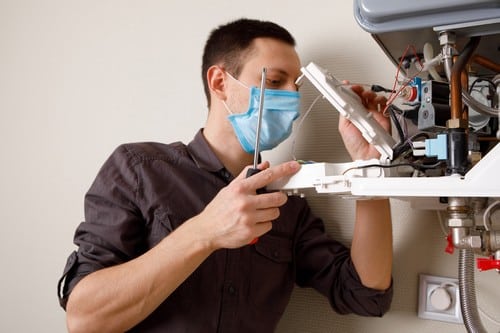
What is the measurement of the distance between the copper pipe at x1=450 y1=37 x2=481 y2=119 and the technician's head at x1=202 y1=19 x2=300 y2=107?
16.5 inches

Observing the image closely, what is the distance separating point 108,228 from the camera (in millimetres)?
970

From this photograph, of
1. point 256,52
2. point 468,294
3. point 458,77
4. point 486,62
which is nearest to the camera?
point 458,77

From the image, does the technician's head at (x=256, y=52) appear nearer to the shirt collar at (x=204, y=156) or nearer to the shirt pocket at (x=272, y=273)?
the shirt collar at (x=204, y=156)

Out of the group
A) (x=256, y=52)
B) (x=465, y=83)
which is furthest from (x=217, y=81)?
(x=465, y=83)

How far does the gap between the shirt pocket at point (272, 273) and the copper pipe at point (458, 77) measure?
0.56m

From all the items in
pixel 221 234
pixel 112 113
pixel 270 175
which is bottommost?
pixel 221 234

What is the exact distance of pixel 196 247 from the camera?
85 centimetres

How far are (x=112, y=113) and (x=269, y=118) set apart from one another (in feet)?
2.51

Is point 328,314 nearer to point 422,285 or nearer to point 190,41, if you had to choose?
point 422,285

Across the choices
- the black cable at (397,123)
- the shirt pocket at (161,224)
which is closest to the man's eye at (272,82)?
the black cable at (397,123)

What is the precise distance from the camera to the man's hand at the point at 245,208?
0.79 meters

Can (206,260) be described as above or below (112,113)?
below

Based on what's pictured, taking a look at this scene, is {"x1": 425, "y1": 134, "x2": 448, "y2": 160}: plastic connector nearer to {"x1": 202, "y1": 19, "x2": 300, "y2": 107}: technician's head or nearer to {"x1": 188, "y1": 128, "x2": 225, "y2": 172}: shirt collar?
{"x1": 202, "y1": 19, "x2": 300, "y2": 107}: technician's head

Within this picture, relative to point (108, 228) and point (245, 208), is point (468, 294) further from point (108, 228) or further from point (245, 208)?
point (108, 228)
